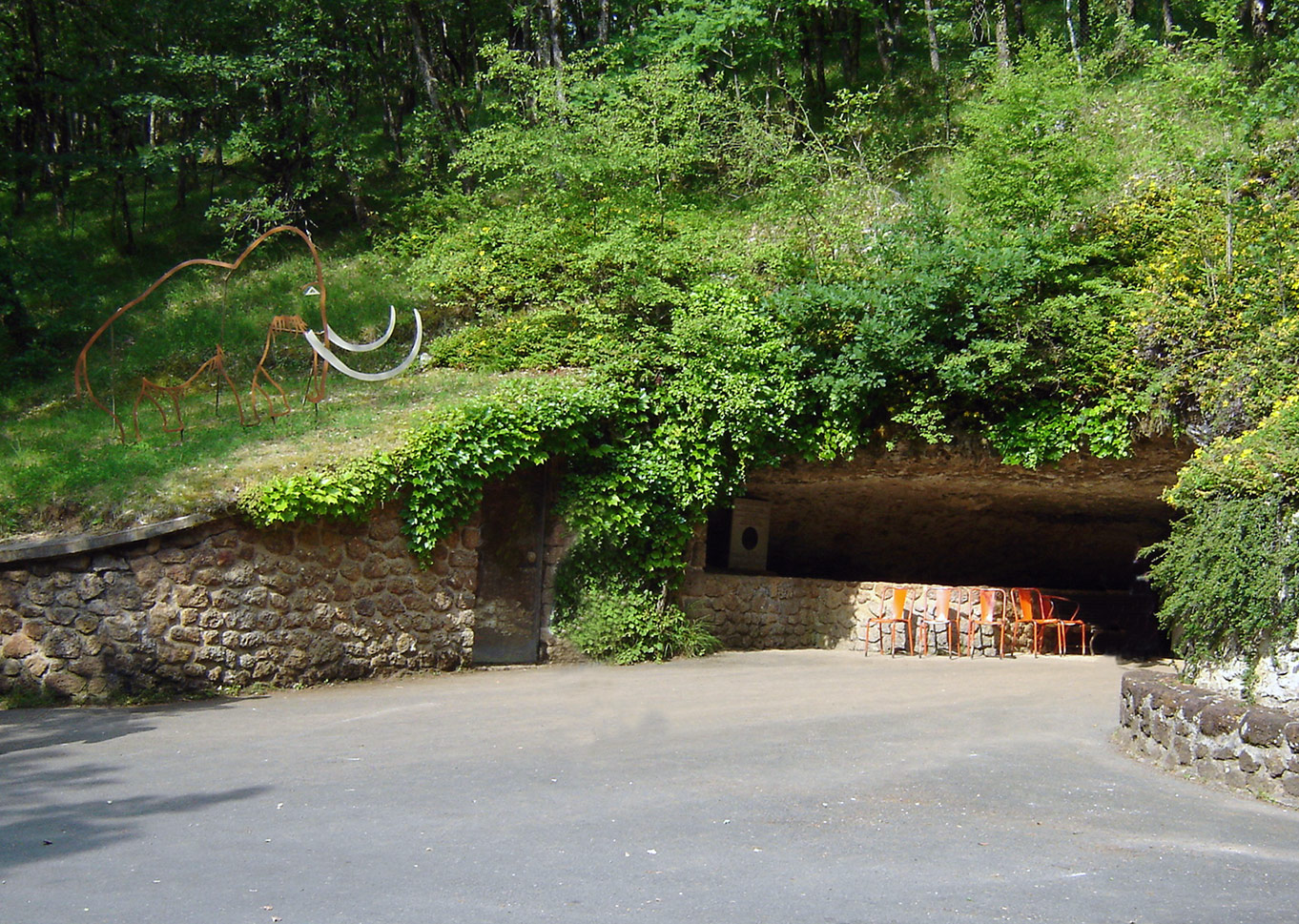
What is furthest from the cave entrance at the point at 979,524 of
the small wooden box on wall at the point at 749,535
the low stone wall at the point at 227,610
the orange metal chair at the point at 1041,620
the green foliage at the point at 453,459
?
the low stone wall at the point at 227,610

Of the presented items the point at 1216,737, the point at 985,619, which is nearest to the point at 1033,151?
the point at 985,619

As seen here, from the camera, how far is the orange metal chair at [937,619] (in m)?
13.3

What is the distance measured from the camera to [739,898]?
4.22 meters

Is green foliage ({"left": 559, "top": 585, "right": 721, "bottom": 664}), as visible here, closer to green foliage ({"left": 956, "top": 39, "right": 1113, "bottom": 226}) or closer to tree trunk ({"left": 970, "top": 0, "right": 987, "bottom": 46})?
green foliage ({"left": 956, "top": 39, "right": 1113, "bottom": 226})

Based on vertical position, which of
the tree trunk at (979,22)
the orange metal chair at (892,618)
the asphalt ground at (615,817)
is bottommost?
the asphalt ground at (615,817)

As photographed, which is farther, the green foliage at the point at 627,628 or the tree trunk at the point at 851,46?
the tree trunk at the point at 851,46

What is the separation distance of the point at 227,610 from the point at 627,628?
4.44 meters

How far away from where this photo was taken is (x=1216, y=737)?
658 centimetres

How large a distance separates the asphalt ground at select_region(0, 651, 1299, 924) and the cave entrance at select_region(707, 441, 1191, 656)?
425cm

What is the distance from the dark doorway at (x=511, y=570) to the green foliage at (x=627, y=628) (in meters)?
0.51

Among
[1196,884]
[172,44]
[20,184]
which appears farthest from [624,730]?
[20,184]

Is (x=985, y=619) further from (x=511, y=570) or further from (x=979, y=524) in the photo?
(x=511, y=570)

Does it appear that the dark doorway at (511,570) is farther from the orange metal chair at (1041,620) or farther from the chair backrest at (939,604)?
the orange metal chair at (1041,620)

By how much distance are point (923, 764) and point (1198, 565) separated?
265 cm
